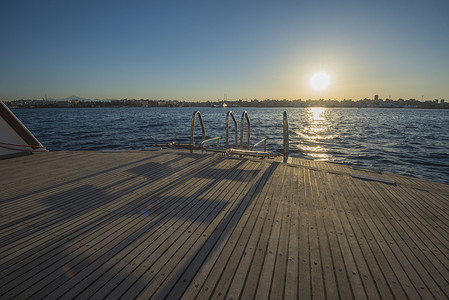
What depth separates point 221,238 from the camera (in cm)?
260

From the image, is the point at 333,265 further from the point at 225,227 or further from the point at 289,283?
the point at 225,227

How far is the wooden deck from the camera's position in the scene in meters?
1.92

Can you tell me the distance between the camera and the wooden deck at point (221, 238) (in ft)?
6.31

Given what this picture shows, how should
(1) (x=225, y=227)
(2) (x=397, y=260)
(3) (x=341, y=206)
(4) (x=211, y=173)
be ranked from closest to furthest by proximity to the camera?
(2) (x=397, y=260)
(1) (x=225, y=227)
(3) (x=341, y=206)
(4) (x=211, y=173)

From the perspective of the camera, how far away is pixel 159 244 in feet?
8.16

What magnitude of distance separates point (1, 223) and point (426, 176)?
1437 centimetres

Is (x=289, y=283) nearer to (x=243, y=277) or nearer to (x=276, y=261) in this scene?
(x=276, y=261)

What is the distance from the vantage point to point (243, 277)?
202 centimetres

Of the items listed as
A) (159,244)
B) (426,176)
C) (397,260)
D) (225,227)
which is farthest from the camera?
(426,176)

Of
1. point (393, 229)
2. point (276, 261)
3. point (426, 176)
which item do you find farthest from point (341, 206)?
point (426, 176)

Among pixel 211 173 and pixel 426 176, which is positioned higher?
pixel 211 173

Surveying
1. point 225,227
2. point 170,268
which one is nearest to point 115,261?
point 170,268

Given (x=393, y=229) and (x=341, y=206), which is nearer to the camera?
(x=393, y=229)

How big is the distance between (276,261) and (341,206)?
194 centimetres
